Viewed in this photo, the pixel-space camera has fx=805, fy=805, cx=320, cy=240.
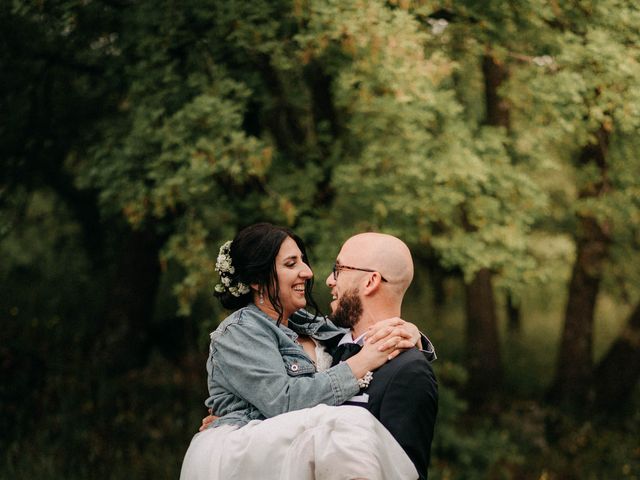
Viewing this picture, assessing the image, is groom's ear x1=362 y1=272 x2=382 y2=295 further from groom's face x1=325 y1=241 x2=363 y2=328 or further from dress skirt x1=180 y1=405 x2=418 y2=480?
dress skirt x1=180 y1=405 x2=418 y2=480

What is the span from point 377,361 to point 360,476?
0.55 meters

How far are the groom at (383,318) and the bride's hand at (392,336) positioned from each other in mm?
36

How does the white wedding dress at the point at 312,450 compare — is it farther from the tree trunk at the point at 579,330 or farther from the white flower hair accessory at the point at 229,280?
the tree trunk at the point at 579,330

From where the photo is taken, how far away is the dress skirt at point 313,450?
2.80 metres

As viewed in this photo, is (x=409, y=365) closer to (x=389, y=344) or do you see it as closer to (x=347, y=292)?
(x=389, y=344)

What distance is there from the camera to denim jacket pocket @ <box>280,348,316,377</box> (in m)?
3.34

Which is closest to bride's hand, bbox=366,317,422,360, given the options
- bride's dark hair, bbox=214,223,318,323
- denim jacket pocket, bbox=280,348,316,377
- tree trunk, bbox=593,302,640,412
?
denim jacket pocket, bbox=280,348,316,377

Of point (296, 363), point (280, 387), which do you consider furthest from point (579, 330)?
point (280, 387)

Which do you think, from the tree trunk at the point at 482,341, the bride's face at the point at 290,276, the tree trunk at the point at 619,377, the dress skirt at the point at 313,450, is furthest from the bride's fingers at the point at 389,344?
the tree trunk at the point at 482,341

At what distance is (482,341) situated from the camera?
37.6ft

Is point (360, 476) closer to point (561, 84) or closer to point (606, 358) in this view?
point (561, 84)

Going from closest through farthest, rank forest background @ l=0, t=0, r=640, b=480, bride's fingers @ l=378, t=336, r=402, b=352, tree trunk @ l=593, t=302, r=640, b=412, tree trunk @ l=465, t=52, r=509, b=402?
bride's fingers @ l=378, t=336, r=402, b=352
forest background @ l=0, t=0, r=640, b=480
tree trunk @ l=593, t=302, r=640, b=412
tree trunk @ l=465, t=52, r=509, b=402

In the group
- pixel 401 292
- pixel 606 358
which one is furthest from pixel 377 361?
pixel 606 358

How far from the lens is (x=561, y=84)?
5.98 m
